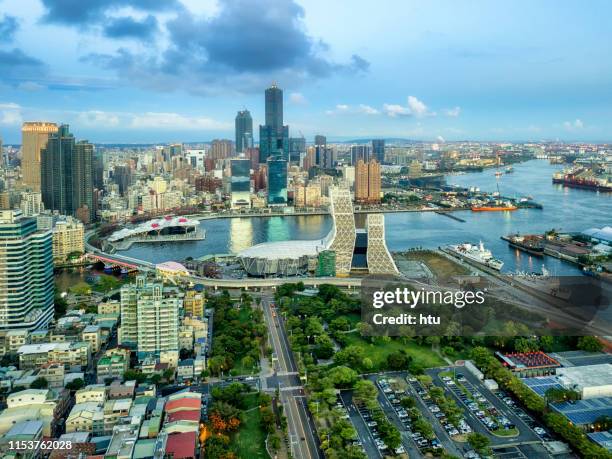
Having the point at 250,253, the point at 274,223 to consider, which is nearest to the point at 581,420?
the point at 250,253

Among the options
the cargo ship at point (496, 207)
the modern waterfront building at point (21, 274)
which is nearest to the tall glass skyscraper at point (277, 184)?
the cargo ship at point (496, 207)

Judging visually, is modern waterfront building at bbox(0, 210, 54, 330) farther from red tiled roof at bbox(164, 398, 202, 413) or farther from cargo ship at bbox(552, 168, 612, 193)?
cargo ship at bbox(552, 168, 612, 193)

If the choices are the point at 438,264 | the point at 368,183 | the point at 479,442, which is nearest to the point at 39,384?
the point at 479,442

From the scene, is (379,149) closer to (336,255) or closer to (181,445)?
(336,255)

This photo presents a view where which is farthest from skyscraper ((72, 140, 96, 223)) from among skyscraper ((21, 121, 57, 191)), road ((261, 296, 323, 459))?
road ((261, 296, 323, 459))

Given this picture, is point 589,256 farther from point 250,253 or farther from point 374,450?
point 374,450

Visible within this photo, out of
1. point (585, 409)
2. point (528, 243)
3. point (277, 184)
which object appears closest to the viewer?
point (585, 409)
